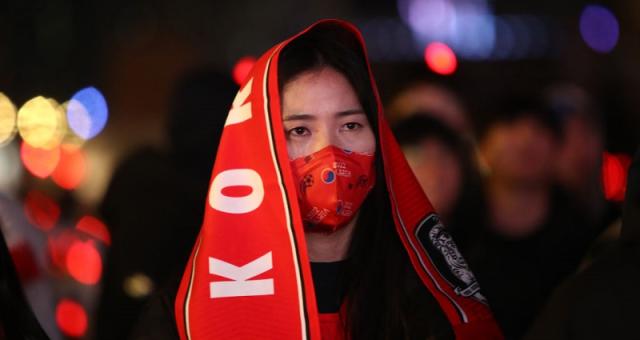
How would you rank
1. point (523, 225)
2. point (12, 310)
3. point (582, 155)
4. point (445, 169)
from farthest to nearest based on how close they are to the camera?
point (582, 155) → point (445, 169) → point (523, 225) → point (12, 310)

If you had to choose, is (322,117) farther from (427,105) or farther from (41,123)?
(41,123)

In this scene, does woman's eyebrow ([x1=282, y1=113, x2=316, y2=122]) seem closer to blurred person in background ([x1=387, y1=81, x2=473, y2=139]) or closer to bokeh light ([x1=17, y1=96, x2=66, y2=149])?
blurred person in background ([x1=387, y1=81, x2=473, y2=139])

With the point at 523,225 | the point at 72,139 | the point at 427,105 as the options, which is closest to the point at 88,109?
the point at 72,139

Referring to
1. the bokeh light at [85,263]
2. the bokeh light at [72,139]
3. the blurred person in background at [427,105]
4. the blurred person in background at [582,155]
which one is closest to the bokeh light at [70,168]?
the bokeh light at [72,139]

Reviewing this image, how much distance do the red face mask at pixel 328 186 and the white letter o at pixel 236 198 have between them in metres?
0.14

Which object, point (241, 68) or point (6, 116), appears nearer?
point (6, 116)

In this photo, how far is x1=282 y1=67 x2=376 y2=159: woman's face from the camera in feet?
8.56

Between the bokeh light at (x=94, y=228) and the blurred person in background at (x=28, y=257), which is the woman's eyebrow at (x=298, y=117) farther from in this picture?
the bokeh light at (x=94, y=228)

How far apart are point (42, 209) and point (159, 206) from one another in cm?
53

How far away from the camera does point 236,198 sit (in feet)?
8.05

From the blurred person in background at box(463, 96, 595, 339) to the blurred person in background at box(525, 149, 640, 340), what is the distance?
1.22m

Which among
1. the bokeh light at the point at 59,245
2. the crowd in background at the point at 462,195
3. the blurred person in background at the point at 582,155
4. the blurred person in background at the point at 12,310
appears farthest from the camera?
the bokeh light at the point at 59,245

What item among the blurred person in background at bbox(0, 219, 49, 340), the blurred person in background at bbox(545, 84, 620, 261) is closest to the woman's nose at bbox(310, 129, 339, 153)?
the blurred person in background at bbox(0, 219, 49, 340)

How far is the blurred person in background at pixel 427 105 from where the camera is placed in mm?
3900
